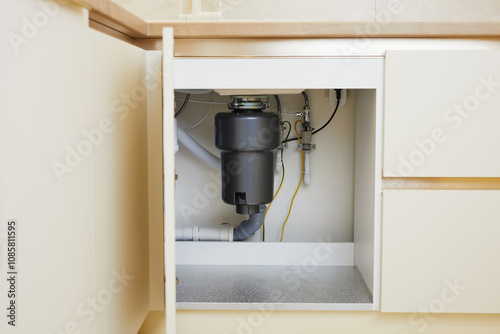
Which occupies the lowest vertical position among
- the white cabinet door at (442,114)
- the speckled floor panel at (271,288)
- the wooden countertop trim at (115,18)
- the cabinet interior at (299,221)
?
the speckled floor panel at (271,288)

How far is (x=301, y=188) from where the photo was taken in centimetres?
169

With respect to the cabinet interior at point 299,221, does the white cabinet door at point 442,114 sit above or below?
above

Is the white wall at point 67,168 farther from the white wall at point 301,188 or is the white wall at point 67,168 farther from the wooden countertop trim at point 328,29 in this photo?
the white wall at point 301,188

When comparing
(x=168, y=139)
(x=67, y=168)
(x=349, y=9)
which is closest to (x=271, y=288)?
(x=168, y=139)

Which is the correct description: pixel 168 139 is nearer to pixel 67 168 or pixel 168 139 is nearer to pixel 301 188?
pixel 67 168

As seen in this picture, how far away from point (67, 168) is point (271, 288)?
0.75m

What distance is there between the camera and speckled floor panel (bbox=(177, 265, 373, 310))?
3.94 ft

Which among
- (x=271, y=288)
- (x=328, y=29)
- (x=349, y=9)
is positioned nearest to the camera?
(x=328, y=29)

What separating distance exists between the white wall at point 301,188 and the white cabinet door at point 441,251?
50cm

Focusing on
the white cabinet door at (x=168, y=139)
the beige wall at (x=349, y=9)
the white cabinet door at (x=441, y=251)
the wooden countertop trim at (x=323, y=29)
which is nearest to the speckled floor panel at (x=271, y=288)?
the white cabinet door at (x=441, y=251)

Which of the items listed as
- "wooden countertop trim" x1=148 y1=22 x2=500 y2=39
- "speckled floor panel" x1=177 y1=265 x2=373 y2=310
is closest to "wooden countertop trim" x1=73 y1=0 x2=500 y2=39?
"wooden countertop trim" x1=148 y1=22 x2=500 y2=39

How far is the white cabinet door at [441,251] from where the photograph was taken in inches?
45.5

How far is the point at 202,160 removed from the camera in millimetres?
1611

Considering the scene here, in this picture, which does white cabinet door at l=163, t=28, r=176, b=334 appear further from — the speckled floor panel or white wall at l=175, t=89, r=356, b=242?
white wall at l=175, t=89, r=356, b=242
